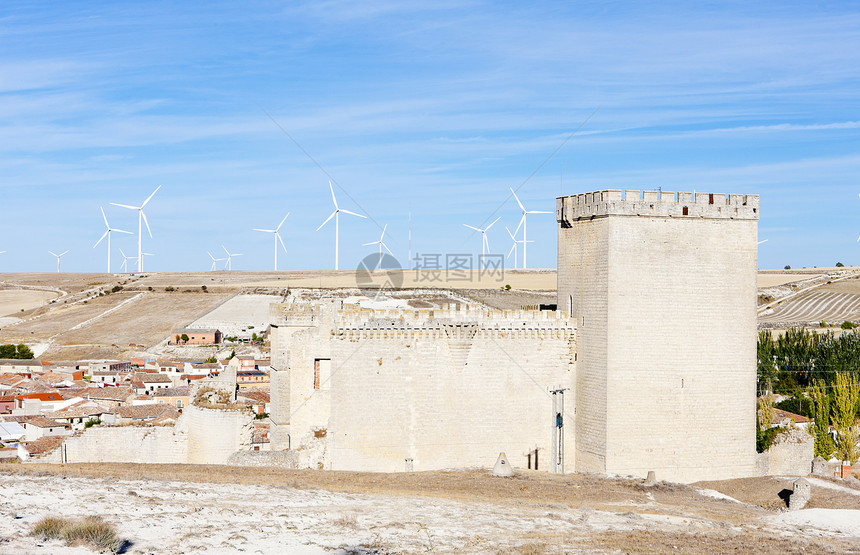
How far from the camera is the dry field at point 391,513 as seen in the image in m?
14.9

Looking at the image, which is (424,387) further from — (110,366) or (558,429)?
(110,366)

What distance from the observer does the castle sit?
23.3 metres

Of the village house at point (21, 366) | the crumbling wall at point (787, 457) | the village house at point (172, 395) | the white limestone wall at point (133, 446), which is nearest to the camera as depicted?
the white limestone wall at point (133, 446)

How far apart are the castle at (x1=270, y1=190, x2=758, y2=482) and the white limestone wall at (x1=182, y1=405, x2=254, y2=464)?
1.07 meters

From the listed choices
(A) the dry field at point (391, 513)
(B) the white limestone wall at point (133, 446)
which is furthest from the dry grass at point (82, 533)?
(B) the white limestone wall at point (133, 446)

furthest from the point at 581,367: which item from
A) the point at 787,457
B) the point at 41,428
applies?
the point at 41,428

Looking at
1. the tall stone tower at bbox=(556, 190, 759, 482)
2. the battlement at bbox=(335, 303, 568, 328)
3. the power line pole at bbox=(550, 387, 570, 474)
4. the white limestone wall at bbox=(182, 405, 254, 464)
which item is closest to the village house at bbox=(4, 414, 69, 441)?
the white limestone wall at bbox=(182, 405, 254, 464)

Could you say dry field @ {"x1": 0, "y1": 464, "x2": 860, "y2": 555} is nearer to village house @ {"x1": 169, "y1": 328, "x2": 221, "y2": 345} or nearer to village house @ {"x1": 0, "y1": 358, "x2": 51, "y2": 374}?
village house @ {"x1": 0, "y1": 358, "x2": 51, "y2": 374}

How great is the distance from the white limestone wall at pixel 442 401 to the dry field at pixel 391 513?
135 cm

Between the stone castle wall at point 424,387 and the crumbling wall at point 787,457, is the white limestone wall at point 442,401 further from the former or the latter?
the crumbling wall at point 787,457

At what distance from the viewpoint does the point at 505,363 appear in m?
24.1

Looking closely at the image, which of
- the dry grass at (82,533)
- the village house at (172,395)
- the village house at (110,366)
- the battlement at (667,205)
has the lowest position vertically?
the village house at (172,395)

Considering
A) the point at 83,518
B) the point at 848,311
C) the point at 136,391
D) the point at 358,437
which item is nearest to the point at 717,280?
the point at 358,437

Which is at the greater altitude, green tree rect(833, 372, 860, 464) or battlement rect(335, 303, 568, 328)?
battlement rect(335, 303, 568, 328)
